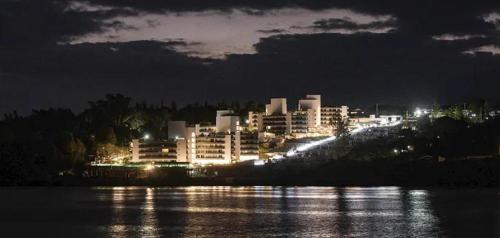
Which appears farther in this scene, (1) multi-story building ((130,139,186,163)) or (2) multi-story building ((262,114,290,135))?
(2) multi-story building ((262,114,290,135))

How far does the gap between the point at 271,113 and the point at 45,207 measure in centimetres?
6758

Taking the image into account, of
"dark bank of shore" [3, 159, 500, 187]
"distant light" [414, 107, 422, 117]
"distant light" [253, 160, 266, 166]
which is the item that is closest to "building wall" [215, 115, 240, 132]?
"distant light" [253, 160, 266, 166]

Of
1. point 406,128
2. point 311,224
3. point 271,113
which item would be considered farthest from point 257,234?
point 271,113

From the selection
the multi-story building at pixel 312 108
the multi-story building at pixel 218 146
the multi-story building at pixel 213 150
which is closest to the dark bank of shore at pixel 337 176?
the multi-story building at pixel 213 150

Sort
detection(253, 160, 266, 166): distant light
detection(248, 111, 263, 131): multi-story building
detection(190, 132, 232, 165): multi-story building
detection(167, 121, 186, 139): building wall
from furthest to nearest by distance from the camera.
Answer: detection(248, 111, 263, 131): multi-story building < detection(167, 121, 186, 139): building wall < detection(190, 132, 232, 165): multi-story building < detection(253, 160, 266, 166): distant light

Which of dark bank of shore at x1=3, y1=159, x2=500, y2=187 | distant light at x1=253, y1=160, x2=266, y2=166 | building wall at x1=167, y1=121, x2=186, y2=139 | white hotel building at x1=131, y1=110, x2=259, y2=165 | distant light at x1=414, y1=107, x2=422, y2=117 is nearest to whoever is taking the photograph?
dark bank of shore at x1=3, y1=159, x2=500, y2=187

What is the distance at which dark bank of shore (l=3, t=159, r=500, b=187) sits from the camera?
83125mm

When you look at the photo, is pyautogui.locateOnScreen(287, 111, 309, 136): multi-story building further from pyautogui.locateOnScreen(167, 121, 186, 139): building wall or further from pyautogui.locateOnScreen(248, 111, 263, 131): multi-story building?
pyautogui.locateOnScreen(167, 121, 186, 139): building wall

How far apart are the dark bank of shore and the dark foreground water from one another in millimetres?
18748

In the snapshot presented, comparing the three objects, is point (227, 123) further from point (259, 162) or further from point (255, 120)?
point (255, 120)

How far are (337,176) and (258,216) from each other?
42726 millimetres

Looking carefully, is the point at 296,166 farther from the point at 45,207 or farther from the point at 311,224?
the point at 311,224

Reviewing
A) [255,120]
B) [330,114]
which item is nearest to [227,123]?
[255,120]

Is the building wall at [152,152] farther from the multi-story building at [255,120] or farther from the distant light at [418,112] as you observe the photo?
the distant light at [418,112]
